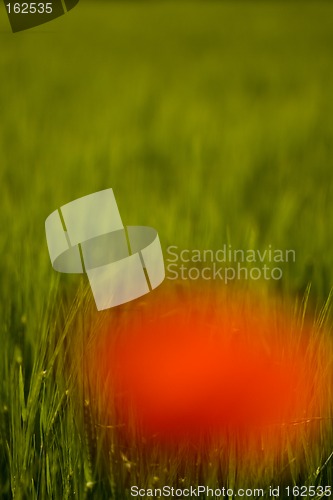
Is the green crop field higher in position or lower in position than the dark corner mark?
lower

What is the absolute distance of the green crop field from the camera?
102 centimetres

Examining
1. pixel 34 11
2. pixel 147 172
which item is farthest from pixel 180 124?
pixel 34 11

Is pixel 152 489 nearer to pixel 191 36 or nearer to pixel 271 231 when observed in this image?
pixel 271 231

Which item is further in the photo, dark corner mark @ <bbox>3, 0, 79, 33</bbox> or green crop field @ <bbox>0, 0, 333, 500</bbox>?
dark corner mark @ <bbox>3, 0, 79, 33</bbox>

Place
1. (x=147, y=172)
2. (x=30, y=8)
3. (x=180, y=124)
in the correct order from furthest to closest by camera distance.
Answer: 1. (x=180, y=124)
2. (x=147, y=172)
3. (x=30, y=8)

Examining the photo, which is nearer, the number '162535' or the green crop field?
the green crop field

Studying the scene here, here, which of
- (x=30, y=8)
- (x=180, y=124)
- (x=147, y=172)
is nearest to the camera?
(x=30, y=8)

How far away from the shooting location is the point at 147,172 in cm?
144

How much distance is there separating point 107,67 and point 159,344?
1.84 feet

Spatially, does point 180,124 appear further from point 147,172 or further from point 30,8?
point 30,8

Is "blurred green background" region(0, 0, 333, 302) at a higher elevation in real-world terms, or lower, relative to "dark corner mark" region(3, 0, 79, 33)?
lower

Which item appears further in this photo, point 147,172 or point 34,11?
point 147,172

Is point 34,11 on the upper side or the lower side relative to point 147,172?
upper

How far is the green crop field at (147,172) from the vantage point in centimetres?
102
